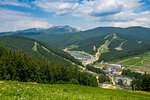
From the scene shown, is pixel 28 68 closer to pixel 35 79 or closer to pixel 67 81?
pixel 35 79

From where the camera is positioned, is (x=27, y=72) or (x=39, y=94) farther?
(x=27, y=72)

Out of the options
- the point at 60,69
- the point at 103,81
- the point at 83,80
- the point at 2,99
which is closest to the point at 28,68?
the point at 60,69

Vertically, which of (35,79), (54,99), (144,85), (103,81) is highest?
(54,99)

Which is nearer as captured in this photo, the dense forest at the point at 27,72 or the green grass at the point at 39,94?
the green grass at the point at 39,94

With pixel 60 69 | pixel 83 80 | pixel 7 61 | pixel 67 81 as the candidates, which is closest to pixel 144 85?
pixel 83 80

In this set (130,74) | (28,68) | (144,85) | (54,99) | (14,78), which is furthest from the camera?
(130,74)

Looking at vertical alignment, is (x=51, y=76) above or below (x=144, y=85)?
above

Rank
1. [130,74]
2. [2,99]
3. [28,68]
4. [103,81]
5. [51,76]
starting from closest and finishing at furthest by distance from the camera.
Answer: [2,99], [28,68], [51,76], [103,81], [130,74]

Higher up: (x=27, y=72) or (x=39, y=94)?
(x=39, y=94)

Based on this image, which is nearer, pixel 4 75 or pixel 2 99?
pixel 2 99

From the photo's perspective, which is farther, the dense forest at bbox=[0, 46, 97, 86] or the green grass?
the dense forest at bbox=[0, 46, 97, 86]
